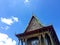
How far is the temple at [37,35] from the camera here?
34.8 m

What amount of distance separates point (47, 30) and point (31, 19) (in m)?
5.49

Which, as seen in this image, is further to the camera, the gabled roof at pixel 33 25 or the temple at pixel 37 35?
the gabled roof at pixel 33 25

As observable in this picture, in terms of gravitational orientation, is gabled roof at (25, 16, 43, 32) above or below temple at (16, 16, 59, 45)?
above

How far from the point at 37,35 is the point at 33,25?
312 centimetres

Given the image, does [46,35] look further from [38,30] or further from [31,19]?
[31,19]

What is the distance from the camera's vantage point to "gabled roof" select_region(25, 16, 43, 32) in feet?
122

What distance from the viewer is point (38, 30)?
1406 inches

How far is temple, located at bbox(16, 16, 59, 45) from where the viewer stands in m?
34.8

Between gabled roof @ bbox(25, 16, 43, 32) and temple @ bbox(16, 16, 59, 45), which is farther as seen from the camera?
gabled roof @ bbox(25, 16, 43, 32)

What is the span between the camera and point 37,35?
35.7 meters

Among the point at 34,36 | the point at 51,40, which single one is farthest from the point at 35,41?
the point at 51,40

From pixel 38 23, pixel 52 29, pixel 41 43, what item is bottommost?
pixel 41 43

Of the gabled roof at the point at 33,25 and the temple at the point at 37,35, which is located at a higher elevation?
the gabled roof at the point at 33,25

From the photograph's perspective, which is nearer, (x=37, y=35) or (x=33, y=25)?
(x=37, y=35)
